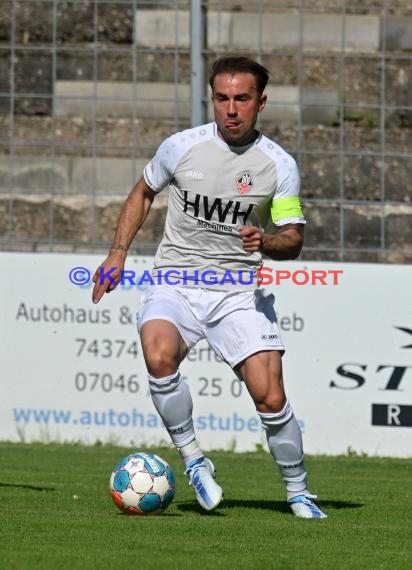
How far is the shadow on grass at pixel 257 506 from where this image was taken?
720cm

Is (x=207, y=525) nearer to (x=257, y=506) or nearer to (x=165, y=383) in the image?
(x=165, y=383)

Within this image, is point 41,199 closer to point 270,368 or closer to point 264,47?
point 264,47

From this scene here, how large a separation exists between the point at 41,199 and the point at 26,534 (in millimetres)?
7187

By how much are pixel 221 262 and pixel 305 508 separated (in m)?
1.32

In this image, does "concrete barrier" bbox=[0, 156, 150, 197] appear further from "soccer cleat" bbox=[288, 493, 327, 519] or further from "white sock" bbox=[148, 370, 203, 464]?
"soccer cleat" bbox=[288, 493, 327, 519]

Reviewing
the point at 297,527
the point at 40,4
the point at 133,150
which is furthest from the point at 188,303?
the point at 40,4

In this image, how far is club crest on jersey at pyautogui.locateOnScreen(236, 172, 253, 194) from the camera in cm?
702

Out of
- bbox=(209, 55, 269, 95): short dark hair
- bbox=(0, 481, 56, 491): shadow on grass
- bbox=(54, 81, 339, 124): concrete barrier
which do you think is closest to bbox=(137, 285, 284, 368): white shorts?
bbox=(209, 55, 269, 95): short dark hair

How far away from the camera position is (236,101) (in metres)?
6.89

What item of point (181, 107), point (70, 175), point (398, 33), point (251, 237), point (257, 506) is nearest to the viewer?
point (251, 237)

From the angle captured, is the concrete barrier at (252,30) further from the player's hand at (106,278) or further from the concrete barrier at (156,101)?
the player's hand at (106,278)

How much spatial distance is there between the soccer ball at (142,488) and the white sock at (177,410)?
0.52ft

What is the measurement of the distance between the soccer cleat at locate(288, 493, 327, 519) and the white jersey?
1125mm

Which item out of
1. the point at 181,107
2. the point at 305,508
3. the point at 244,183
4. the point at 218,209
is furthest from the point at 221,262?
the point at 181,107
